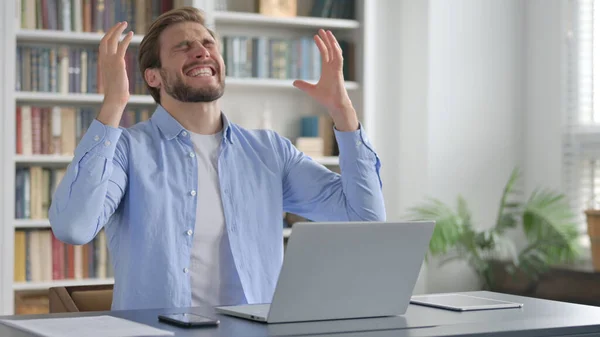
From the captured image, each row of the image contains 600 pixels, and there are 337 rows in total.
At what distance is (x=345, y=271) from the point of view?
5.49 feet

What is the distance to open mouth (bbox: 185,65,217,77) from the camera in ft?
8.11

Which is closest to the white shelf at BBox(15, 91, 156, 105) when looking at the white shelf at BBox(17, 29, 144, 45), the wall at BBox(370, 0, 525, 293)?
the white shelf at BBox(17, 29, 144, 45)

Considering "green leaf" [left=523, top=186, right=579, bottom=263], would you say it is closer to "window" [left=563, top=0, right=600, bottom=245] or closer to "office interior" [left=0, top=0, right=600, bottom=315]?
"office interior" [left=0, top=0, right=600, bottom=315]

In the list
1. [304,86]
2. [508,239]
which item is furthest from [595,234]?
[304,86]

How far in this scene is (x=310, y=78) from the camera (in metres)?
4.65

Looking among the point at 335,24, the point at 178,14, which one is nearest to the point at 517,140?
Result: the point at 335,24

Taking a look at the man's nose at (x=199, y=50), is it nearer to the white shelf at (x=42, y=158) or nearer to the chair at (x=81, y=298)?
the chair at (x=81, y=298)

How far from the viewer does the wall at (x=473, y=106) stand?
16.0ft

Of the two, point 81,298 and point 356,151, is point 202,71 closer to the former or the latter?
point 356,151

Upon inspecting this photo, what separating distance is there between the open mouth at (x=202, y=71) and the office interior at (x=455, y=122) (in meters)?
1.92

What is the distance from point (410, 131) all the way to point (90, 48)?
1.69m

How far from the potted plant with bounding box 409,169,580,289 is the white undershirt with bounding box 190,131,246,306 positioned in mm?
2258

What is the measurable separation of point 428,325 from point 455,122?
339 cm

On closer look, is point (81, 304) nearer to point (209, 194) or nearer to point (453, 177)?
point (209, 194)
